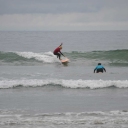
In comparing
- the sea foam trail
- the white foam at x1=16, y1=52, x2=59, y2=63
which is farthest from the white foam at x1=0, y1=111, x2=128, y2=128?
the white foam at x1=16, y1=52, x2=59, y2=63

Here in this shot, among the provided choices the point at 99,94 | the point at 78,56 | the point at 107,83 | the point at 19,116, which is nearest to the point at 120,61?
the point at 78,56

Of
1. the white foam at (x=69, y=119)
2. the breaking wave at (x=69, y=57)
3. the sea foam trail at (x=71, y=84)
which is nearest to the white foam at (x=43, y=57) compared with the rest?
the breaking wave at (x=69, y=57)

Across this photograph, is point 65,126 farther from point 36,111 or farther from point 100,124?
point 36,111

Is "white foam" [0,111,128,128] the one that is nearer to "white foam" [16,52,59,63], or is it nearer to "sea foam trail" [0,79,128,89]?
"sea foam trail" [0,79,128,89]

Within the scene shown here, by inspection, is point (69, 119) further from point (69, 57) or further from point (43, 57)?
point (69, 57)

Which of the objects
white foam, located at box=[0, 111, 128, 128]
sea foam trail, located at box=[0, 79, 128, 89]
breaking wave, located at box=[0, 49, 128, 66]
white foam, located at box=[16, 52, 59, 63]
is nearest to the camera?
white foam, located at box=[0, 111, 128, 128]

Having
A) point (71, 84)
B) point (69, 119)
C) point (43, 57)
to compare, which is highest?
point (43, 57)

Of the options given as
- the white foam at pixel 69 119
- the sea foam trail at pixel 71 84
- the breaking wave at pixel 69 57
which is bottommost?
the white foam at pixel 69 119

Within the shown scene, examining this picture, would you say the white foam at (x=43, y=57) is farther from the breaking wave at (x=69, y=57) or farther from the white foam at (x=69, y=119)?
the white foam at (x=69, y=119)

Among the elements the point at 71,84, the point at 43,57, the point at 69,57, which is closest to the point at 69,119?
the point at 71,84

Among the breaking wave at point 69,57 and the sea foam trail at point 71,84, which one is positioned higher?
the breaking wave at point 69,57

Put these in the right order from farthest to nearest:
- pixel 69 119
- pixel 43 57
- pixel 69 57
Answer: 1. pixel 69 57
2. pixel 43 57
3. pixel 69 119

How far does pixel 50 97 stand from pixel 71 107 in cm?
176

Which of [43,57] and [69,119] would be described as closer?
[69,119]
